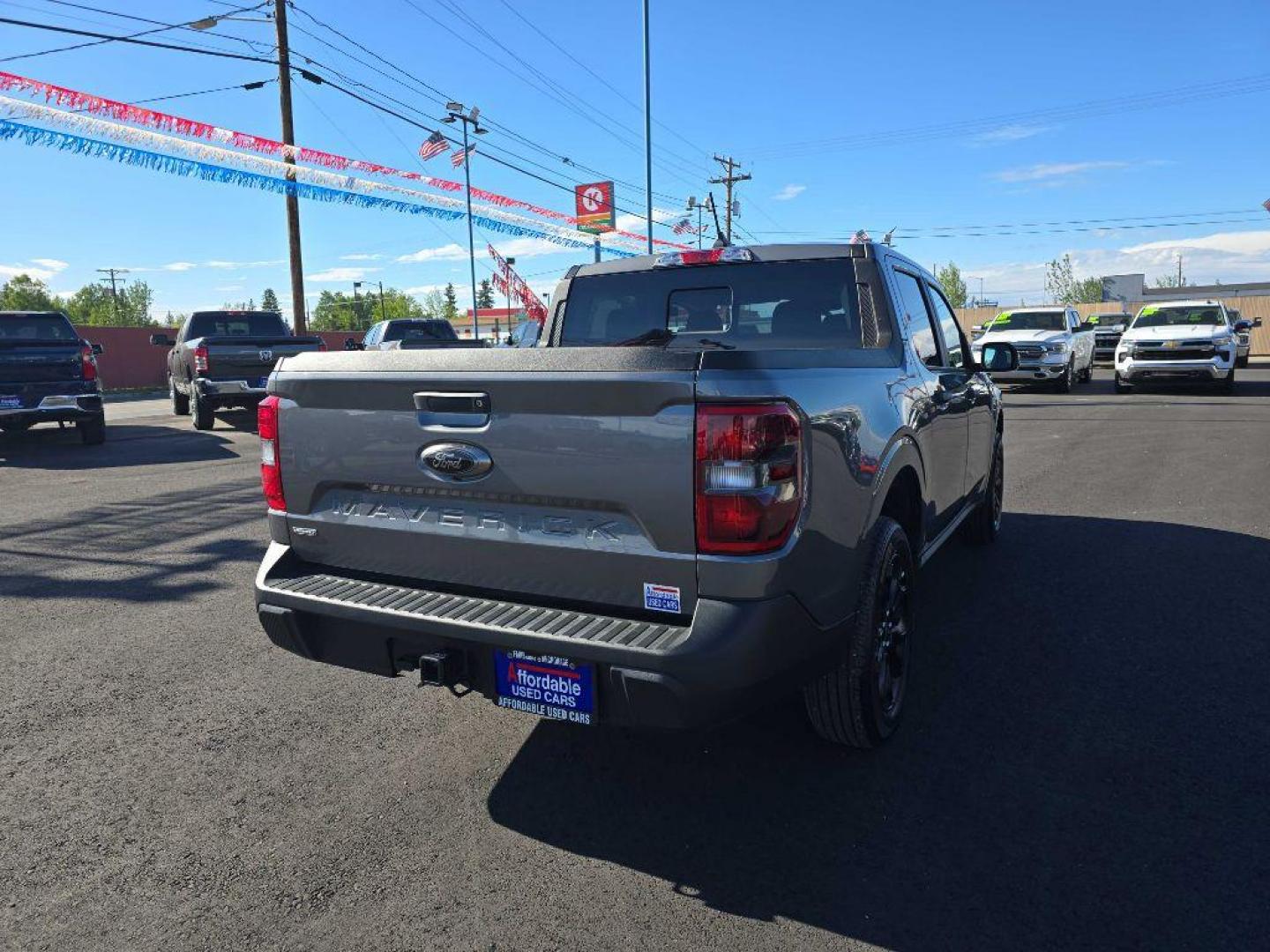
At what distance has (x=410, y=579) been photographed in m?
2.94

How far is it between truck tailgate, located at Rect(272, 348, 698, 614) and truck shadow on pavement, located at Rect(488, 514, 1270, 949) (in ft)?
2.67

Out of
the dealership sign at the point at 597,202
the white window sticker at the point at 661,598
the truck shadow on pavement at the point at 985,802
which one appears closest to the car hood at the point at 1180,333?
the truck shadow on pavement at the point at 985,802

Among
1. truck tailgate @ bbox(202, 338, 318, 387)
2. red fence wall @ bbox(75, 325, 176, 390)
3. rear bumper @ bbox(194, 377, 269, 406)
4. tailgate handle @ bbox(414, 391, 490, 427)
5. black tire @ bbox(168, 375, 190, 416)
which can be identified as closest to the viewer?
tailgate handle @ bbox(414, 391, 490, 427)

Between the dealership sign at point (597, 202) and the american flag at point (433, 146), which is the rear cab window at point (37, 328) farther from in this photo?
the dealership sign at point (597, 202)

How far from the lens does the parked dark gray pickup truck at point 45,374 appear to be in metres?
11.7

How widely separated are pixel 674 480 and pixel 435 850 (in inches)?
53.3

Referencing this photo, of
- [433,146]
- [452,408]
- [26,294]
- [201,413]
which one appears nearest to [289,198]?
[433,146]

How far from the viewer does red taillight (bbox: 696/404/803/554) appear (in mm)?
2324

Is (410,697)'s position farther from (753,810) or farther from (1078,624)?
(1078,624)

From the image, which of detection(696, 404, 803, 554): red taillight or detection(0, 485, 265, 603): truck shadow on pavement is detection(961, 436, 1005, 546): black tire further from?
detection(0, 485, 265, 603): truck shadow on pavement

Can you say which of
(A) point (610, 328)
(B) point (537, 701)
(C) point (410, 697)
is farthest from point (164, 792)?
(A) point (610, 328)

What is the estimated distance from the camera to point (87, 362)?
40.9 feet

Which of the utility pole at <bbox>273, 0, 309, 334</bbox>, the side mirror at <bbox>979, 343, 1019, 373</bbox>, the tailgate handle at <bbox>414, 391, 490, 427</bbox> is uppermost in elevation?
the utility pole at <bbox>273, 0, 309, 334</bbox>

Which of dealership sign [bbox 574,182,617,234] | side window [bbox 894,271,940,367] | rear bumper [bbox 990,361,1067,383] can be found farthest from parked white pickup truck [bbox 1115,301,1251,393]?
dealership sign [bbox 574,182,617,234]
